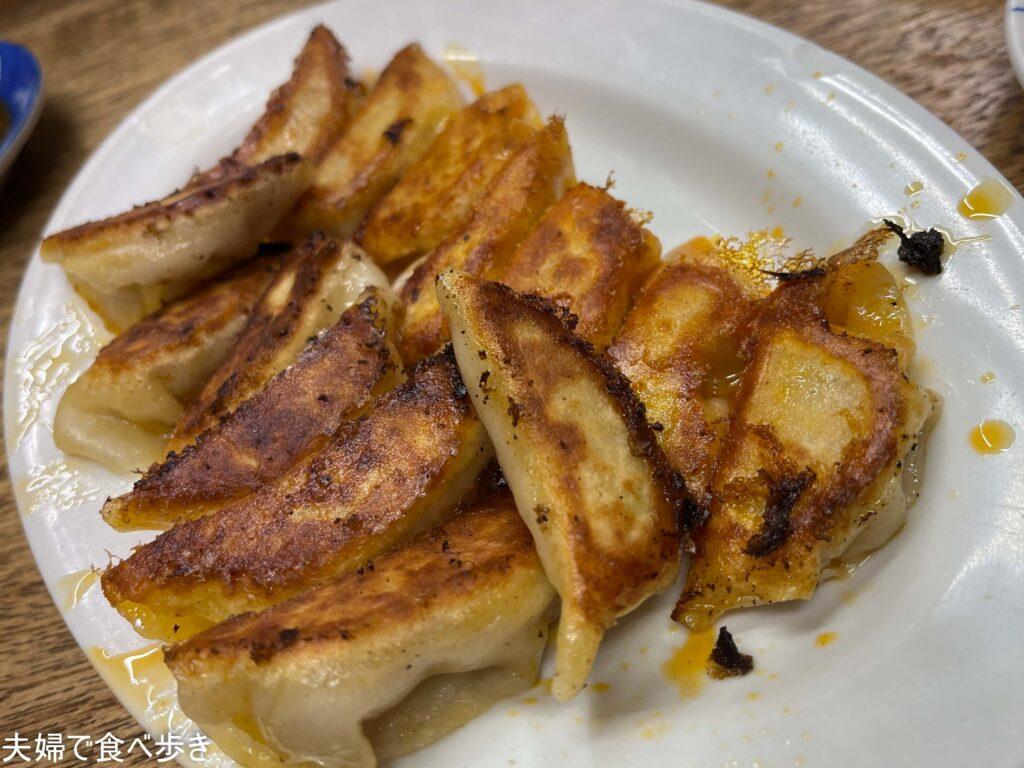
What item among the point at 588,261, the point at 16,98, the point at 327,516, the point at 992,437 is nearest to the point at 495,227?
the point at 588,261

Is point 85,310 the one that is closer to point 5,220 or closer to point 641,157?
point 5,220

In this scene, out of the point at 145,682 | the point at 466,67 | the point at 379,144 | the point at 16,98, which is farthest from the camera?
the point at 16,98

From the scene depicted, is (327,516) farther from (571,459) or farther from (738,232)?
(738,232)

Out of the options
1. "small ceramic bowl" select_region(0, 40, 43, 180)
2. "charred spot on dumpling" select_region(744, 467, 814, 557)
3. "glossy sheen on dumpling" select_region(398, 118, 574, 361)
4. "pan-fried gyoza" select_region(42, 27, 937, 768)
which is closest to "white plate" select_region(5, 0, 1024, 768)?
"pan-fried gyoza" select_region(42, 27, 937, 768)

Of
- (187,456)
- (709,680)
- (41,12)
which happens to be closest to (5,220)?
(41,12)

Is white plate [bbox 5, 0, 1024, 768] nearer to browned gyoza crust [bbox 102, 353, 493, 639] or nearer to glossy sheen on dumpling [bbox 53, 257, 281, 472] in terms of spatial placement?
glossy sheen on dumpling [bbox 53, 257, 281, 472]
